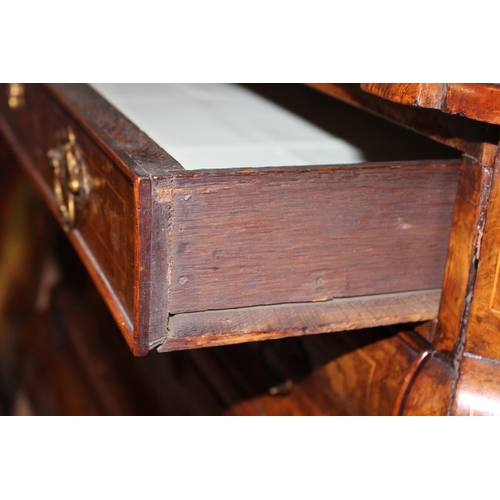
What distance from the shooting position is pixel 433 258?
667 millimetres

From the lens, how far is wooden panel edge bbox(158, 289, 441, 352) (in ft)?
1.96

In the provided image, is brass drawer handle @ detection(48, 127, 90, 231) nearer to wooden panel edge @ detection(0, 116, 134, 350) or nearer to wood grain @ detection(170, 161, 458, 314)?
wooden panel edge @ detection(0, 116, 134, 350)

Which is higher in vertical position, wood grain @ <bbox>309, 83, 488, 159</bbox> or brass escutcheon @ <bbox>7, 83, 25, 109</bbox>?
wood grain @ <bbox>309, 83, 488, 159</bbox>

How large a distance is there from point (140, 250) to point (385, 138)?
378 millimetres

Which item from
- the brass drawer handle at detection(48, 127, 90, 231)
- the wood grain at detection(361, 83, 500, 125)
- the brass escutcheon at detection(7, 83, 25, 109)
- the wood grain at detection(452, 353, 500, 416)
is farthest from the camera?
the brass escutcheon at detection(7, 83, 25, 109)

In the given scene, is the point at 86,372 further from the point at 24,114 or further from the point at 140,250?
the point at 140,250

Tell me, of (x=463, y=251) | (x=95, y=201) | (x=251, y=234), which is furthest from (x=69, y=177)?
(x=463, y=251)

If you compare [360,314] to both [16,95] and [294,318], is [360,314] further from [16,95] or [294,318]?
[16,95]

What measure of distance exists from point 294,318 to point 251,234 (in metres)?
0.09

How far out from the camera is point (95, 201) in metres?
0.73

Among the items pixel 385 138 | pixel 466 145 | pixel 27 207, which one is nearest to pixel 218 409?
pixel 385 138

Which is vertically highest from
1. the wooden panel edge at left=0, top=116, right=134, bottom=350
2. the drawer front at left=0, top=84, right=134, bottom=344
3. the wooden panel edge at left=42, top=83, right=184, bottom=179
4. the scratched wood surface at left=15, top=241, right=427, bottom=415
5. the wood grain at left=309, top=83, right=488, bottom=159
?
the wood grain at left=309, top=83, right=488, bottom=159

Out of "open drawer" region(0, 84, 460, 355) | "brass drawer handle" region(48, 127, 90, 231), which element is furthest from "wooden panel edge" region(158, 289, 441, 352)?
"brass drawer handle" region(48, 127, 90, 231)

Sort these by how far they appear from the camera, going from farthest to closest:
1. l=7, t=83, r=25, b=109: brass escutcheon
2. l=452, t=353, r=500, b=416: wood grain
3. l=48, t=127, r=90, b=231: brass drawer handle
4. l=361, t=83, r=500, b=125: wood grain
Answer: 1. l=7, t=83, r=25, b=109: brass escutcheon
2. l=48, t=127, r=90, b=231: brass drawer handle
3. l=452, t=353, r=500, b=416: wood grain
4. l=361, t=83, r=500, b=125: wood grain
